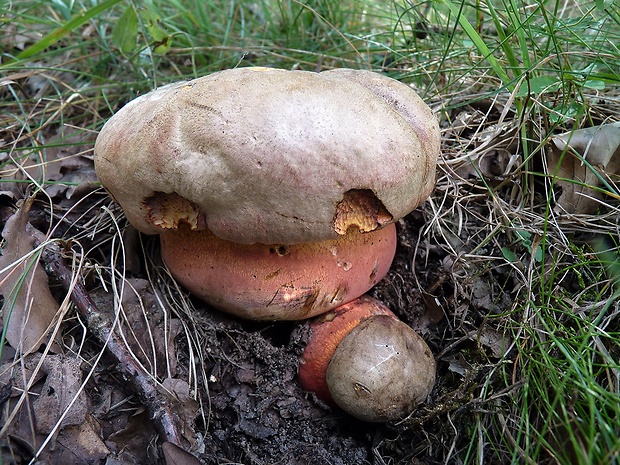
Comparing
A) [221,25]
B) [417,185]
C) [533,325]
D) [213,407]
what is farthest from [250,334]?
[221,25]

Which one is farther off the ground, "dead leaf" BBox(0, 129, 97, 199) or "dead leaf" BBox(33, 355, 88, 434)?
"dead leaf" BBox(0, 129, 97, 199)

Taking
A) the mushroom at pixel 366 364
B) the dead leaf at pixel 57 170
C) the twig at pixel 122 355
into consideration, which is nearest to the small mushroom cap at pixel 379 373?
the mushroom at pixel 366 364

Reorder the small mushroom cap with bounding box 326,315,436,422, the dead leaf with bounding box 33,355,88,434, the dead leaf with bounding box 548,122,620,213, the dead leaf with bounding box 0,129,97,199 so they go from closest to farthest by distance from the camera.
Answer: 1. the dead leaf with bounding box 33,355,88,434
2. the small mushroom cap with bounding box 326,315,436,422
3. the dead leaf with bounding box 548,122,620,213
4. the dead leaf with bounding box 0,129,97,199

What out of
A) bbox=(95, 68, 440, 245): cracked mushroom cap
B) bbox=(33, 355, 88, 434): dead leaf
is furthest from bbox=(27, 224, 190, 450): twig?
bbox=(95, 68, 440, 245): cracked mushroom cap

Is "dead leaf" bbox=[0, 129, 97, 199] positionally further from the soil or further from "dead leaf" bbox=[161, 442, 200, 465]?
"dead leaf" bbox=[161, 442, 200, 465]

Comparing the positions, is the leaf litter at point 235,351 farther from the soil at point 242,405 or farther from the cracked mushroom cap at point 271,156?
the cracked mushroom cap at point 271,156

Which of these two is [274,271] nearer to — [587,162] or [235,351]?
[235,351]
